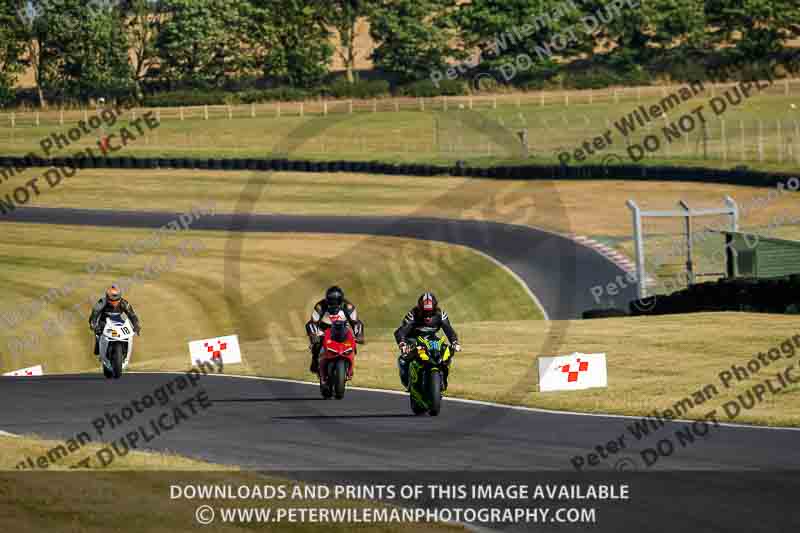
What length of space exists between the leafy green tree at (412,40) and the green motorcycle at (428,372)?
98.3m

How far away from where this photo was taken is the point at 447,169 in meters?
65.7

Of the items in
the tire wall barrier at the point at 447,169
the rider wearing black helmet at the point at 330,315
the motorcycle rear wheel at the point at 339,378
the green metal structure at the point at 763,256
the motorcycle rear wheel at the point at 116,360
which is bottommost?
the motorcycle rear wheel at the point at 116,360

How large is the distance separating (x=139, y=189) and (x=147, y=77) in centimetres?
4795

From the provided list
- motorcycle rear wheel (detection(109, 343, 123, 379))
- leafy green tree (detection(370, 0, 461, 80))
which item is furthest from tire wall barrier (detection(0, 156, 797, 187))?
leafy green tree (detection(370, 0, 461, 80))

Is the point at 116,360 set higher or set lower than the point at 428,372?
lower

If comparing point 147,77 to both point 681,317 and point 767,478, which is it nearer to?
point 681,317

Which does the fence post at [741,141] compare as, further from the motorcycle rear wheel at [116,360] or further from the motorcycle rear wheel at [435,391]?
the motorcycle rear wheel at [435,391]

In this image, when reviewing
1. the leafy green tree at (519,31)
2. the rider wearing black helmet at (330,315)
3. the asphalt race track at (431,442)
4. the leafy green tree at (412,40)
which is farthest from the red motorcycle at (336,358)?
the leafy green tree at (412,40)

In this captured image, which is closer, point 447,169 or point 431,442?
point 431,442

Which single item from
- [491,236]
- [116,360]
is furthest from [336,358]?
[491,236]

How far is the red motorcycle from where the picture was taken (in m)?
18.4

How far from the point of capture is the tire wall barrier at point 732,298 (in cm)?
2764

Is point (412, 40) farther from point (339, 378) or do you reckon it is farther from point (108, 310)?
point (339, 378)

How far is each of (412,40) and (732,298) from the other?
296 feet
